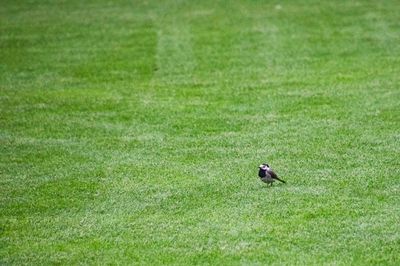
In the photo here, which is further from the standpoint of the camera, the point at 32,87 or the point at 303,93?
the point at 32,87

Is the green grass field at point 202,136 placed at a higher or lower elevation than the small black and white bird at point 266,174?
lower

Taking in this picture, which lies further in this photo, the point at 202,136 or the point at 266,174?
the point at 202,136

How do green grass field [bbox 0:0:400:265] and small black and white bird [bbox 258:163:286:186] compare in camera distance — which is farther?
small black and white bird [bbox 258:163:286:186]

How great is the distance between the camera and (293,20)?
29.9 metres

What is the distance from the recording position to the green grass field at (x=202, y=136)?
41.0 ft

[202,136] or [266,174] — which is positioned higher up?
[266,174]

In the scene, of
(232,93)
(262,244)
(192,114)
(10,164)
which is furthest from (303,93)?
(262,244)

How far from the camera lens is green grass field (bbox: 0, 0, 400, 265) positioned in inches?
492

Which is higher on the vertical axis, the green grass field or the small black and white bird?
the small black and white bird

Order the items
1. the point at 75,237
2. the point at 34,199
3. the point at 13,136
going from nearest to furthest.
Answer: the point at 75,237 → the point at 34,199 → the point at 13,136

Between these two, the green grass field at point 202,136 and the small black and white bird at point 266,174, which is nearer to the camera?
the green grass field at point 202,136

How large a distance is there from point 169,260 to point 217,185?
3292 mm

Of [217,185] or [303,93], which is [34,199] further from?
[303,93]

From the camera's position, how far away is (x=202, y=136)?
59.3 ft
